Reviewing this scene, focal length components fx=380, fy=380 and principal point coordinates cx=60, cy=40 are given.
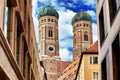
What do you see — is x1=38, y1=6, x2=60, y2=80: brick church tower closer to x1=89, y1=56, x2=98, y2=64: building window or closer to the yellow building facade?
Result: the yellow building facade

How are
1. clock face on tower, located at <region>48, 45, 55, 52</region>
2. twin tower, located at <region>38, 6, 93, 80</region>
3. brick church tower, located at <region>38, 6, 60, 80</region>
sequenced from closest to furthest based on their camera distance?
1. brick church tower, located at <region>38, 6, 60, 80</region>
2. twin tower, located at <region>38, 6, 93, 80</region>
3. clock face on tower, located at <region>48, 45, 55, 52</region>

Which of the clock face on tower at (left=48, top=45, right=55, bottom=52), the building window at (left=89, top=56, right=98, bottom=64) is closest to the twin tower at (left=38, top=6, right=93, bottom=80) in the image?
the clock face on tower at (left=48, top=45, right=55, bottom=52)

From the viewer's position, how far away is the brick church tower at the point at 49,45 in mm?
181275

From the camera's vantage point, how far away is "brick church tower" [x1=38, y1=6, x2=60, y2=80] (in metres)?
181

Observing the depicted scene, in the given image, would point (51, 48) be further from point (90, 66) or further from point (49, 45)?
point (90, 66)

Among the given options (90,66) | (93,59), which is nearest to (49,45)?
(90,66)

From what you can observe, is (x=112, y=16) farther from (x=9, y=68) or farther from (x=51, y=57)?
(x=51, y=57)

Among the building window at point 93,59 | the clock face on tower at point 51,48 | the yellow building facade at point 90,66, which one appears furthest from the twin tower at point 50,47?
the building window at point 93,59

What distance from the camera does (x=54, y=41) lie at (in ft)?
632

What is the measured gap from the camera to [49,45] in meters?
191

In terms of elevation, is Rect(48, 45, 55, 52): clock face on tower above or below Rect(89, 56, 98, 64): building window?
below

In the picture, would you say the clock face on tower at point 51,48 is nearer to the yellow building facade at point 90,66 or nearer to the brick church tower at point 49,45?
the brick church tower at point 49,45

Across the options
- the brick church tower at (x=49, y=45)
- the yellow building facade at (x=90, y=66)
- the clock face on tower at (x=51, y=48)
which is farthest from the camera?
the clock face on tower at (x=51, y=48)

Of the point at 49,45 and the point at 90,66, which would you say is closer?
the point at 90,66
